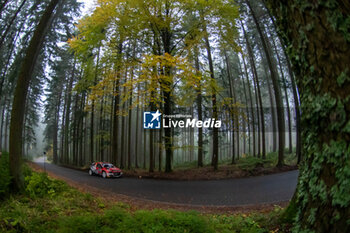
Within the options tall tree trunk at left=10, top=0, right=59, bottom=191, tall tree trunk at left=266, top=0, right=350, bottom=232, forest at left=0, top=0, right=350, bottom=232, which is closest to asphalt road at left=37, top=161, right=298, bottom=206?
forest at left=0, top=0, right=350, bottom=232

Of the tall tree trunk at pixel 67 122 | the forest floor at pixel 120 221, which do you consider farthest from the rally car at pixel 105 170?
the tall tree trunk at pixel 67 122

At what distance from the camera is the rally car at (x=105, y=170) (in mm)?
6075

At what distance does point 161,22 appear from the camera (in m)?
7.20

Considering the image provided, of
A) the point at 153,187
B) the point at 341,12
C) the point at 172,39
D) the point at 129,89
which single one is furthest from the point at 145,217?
the point at 172,39

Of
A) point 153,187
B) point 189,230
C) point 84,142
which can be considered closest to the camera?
point 189,230

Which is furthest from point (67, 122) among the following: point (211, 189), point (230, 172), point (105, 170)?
point (230, 172)

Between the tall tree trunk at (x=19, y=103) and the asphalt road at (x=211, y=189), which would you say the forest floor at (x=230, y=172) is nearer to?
the asphalt road at (x=211, y=189)

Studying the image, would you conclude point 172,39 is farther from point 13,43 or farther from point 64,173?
point 13,43

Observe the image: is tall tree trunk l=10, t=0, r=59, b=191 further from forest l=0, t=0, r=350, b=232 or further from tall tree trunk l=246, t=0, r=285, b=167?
tall tree trunk l=246, t=0, r=285, b=167

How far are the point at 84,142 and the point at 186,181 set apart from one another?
14.1 feet

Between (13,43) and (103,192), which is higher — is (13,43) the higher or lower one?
the higher one

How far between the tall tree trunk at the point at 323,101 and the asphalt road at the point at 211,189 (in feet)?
8.47

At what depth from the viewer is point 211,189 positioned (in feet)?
17.2

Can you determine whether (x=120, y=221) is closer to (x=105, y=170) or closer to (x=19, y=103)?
(x=105, y=170)
